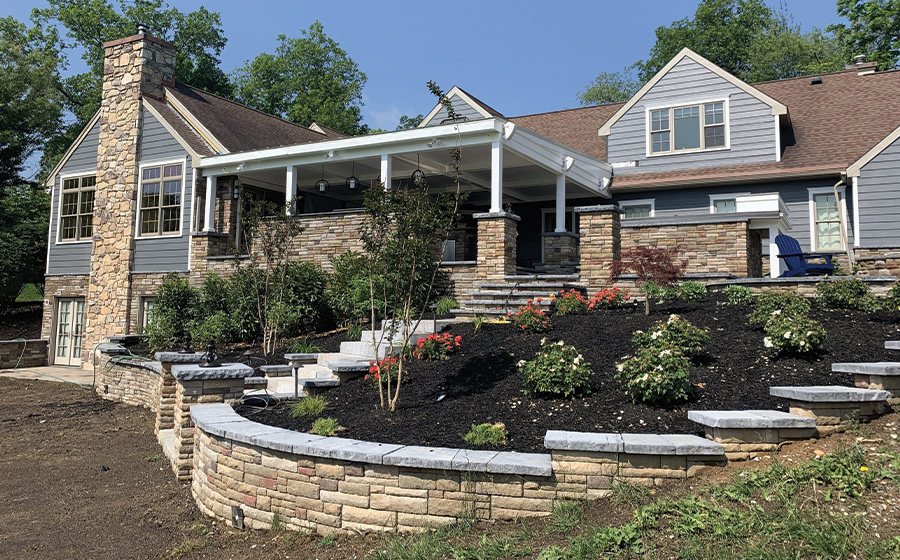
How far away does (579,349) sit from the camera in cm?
626

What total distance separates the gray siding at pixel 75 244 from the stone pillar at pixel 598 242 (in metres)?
13.0

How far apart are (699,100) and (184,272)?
1251 cm

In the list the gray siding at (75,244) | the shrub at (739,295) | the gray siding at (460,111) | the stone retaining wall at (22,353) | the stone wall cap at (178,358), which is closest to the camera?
the stone wall cap at (178,358)

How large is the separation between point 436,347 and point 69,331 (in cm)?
1315

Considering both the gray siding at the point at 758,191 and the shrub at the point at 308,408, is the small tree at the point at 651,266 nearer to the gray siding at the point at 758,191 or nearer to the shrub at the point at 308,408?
the shrub at the point at 308,408

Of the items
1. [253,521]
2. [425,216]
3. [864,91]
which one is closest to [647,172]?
[864,91]

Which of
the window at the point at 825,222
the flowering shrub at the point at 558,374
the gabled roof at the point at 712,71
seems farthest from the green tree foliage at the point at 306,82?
the flowering shrub at the point at 558,374

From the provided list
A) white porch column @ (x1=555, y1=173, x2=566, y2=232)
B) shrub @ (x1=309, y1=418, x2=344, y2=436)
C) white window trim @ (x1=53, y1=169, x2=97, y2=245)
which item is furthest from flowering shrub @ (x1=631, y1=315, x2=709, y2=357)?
white window trim @ (x1=53, y1=169, x2=97, y2=245)

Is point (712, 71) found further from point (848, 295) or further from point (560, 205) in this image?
point (848, 295)

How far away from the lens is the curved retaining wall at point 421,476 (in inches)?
147

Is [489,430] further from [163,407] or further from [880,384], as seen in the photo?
[163,407]

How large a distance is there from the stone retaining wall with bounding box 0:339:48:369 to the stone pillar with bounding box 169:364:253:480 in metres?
11.8

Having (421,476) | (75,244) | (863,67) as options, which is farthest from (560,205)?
(75,244)

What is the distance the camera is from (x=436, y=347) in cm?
701
